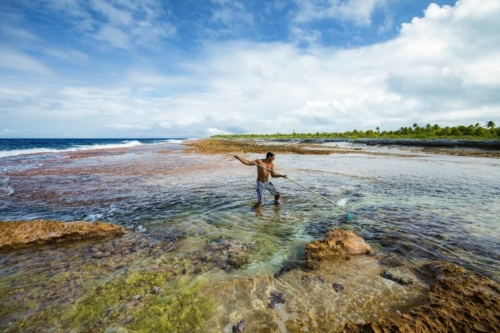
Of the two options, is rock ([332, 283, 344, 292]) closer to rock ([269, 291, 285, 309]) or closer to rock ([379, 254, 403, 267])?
rock ([269, 291, 285, 309])

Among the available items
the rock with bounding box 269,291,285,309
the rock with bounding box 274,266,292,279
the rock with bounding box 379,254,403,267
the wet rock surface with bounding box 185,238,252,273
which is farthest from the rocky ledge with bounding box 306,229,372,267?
the wet rock surface with bounding box 185,238,252,273

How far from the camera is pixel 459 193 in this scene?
37.2ft

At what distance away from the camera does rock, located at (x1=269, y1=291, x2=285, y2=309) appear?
4.16 metres

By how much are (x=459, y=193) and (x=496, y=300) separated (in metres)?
9.62

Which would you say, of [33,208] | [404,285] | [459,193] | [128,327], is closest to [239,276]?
[128,327]

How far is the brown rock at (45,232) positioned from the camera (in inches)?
239

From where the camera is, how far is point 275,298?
429 centimetres

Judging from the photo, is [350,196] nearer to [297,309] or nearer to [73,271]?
[297,309]

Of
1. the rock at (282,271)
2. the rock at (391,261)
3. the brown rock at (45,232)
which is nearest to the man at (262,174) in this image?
the rock at (282,271)

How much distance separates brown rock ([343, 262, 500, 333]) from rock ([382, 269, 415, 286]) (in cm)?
38

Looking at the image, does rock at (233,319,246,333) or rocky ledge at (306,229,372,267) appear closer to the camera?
rock at (233,319,246,333)

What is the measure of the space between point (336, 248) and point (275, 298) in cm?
215

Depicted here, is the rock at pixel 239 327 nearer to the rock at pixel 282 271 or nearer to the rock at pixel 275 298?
the rock at pixel 275 298

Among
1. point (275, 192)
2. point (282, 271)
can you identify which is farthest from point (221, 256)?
point (275, 192)
